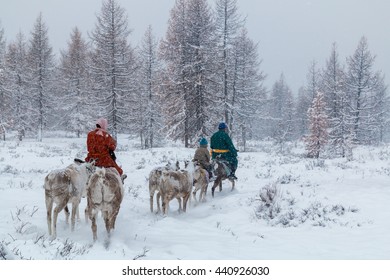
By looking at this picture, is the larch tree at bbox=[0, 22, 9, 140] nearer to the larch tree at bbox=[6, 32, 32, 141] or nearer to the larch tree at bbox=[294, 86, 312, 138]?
the larch tree at bbox=[6, 32, 32, 141]

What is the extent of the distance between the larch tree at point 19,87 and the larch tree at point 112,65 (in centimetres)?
1135

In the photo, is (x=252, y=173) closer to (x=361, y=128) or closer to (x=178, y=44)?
(x=178, y=44)

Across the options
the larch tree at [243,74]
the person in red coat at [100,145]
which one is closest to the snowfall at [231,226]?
the person in red coat at [100,145]

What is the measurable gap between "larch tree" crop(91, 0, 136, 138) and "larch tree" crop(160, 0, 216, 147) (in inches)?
161

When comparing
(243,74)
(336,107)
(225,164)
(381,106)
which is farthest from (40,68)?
(381,106)

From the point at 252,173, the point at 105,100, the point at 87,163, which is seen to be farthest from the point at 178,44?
the point at 87,163

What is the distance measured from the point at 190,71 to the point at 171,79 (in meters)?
1.65

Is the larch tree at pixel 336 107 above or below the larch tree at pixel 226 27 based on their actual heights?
below

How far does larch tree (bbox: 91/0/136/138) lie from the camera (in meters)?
27.1

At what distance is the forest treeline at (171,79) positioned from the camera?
25203mm

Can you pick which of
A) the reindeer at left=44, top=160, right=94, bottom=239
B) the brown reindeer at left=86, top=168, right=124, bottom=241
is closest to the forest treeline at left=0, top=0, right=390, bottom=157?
the reindeer at left=44, top=160, right=94, bottom=239

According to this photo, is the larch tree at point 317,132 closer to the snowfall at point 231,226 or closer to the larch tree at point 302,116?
the snowfall at point 231,226

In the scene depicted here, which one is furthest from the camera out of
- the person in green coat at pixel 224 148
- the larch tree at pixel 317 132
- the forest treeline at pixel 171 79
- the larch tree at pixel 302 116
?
the larch tree at pixel 302 116

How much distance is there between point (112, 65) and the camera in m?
27.0
